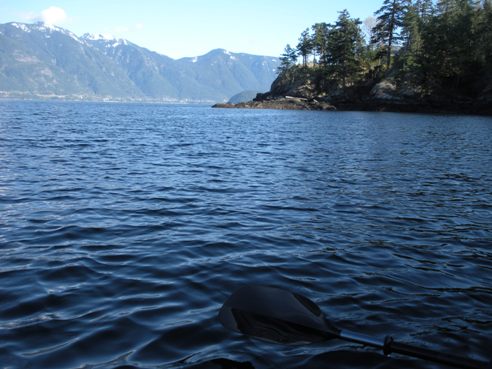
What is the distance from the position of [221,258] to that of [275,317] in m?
3.79

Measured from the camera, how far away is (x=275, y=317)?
4496 millimetres

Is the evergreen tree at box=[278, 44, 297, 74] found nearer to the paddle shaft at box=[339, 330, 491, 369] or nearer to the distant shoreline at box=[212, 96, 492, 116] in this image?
the distant shoreline at box=[212, 96, 492, 116]

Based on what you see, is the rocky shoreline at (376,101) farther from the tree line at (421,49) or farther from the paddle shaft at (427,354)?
the paddle shaft at (427,354)

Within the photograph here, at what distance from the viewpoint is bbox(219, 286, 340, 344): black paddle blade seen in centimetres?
439

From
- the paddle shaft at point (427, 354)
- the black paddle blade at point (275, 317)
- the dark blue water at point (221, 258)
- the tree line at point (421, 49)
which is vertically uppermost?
the tree line at point (421, 49)

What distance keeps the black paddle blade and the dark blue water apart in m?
0.55

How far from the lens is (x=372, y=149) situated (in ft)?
87.7

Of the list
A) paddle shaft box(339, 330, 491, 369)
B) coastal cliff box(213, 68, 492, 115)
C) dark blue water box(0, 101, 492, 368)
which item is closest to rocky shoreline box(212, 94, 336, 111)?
coastal cliff box(213, 68, 492, 115)

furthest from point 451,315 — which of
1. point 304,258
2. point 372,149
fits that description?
point 372,149

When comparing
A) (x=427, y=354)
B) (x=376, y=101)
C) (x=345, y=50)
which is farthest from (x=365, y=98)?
(x=427, y=354)

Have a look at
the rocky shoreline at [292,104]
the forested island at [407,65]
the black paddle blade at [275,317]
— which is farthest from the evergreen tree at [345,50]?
the black paddle blade at [275,317]

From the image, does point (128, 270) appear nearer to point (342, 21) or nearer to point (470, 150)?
point (470, 150)

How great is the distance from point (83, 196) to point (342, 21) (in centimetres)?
10407

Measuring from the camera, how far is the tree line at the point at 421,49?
74375mm
